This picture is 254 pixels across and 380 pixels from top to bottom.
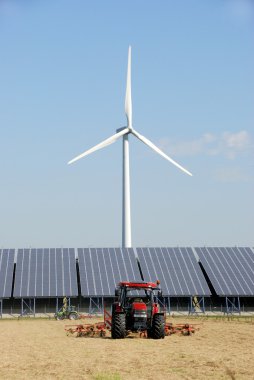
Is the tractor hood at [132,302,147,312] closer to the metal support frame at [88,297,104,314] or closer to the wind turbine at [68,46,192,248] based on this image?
the metal support frame at [88,297,104,314]

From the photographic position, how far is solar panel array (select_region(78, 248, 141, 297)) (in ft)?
164

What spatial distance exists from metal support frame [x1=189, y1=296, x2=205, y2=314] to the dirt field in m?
21.5

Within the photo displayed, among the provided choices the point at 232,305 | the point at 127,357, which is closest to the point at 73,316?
the point at 232,305

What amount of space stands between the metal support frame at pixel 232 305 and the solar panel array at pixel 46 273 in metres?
14.5

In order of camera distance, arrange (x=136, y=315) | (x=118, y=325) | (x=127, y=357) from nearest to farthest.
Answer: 1. (x=127, y=357)
2. (x=136, y=315)
3. (x=118, y=325)

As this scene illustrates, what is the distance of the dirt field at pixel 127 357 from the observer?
1684 centimetres

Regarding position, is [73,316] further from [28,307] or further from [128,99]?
[128,99]

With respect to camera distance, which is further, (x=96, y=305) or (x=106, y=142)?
(x=106, y=142)

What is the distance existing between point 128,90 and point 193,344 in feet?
127

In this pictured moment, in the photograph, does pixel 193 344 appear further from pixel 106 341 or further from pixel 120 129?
pixel 120 129

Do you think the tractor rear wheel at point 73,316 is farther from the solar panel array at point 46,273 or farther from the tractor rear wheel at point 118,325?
the tractor rear wheel at point 118,325

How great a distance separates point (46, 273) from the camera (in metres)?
52.1

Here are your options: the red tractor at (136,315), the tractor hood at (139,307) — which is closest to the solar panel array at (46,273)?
the red tractor at (136,315)

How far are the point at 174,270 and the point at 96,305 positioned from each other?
873 centimetres
